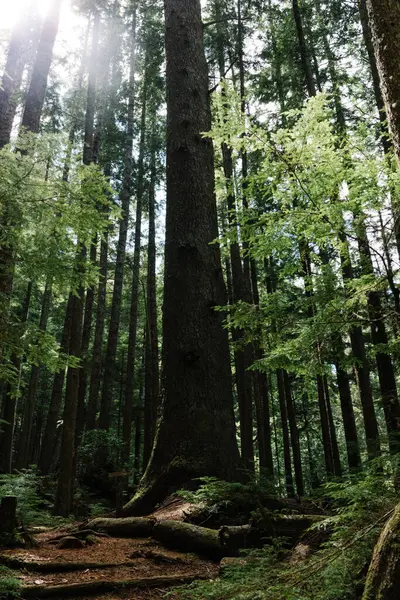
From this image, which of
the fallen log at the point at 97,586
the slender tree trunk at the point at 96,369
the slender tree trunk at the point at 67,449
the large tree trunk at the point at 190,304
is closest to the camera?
the fallen log at the point at 97,586

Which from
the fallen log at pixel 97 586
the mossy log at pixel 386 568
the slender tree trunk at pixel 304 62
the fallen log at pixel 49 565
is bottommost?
the fallen log at pixel 97 586

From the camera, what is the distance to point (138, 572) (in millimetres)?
3906

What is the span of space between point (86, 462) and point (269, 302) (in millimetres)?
11648

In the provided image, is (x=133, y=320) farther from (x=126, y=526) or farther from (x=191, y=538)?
(x=191, y=538)

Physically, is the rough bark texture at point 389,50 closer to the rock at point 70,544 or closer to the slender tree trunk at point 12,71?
the rock at point 70,544

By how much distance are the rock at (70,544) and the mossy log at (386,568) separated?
11.9ft

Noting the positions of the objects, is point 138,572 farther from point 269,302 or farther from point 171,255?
point 171,255

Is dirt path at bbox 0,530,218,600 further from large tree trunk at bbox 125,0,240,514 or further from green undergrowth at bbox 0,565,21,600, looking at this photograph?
large tree trunk at bbox 125,0,240,514

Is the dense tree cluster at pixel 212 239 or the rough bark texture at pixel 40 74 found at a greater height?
the rough bark texture at pixel 40 74

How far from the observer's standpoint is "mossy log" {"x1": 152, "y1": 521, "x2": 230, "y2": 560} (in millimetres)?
4371

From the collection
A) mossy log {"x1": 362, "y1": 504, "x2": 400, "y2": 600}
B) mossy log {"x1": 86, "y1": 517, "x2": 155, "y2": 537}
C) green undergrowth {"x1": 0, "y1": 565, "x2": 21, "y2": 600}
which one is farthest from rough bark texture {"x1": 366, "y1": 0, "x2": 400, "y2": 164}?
mossy log {"x1": 86, "y1": 517, "x2": 155, "y2": 537}

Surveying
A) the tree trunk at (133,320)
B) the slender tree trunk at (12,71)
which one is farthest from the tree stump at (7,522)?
the tree trunk at (133,320)

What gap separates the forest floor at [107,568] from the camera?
3389 mm

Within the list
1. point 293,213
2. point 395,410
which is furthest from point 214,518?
point 395,410
